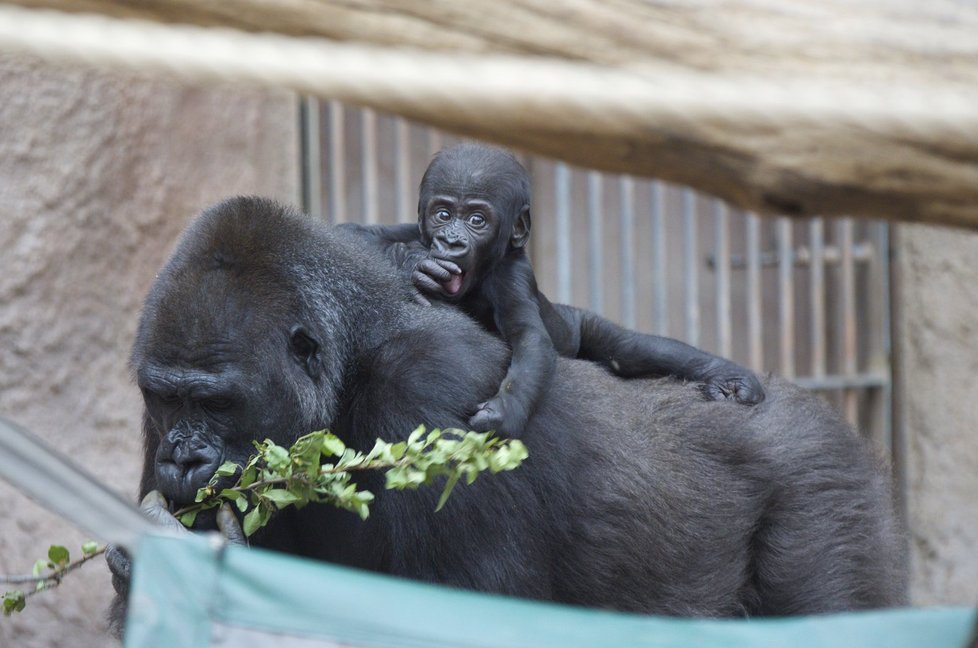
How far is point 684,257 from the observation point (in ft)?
18.7

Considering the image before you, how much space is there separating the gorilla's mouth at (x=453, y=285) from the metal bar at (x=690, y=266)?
2.60 meters

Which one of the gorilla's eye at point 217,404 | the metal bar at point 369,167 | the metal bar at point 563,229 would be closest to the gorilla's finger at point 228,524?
the gorilla's eye at point 217,404

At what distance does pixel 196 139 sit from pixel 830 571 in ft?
9.81

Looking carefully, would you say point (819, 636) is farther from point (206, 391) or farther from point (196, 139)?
point (196, 139)

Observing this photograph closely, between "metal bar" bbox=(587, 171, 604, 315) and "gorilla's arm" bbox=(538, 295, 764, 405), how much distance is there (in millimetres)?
1792

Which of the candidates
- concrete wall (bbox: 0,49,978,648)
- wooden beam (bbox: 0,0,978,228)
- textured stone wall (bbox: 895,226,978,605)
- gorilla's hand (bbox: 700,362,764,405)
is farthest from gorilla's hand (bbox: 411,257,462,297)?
textured stone wall (bbox: 895,226,978,605)

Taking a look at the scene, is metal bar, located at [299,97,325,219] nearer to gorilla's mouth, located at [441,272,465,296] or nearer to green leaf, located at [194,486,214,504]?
gorilla's mouth, located at [441,272,465,296]

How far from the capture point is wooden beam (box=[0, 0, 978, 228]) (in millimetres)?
1577

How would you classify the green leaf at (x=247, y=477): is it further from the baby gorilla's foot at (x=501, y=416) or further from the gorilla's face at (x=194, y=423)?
the baby gorilla's foot at (x=501, y=416)

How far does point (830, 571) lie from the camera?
3.54m

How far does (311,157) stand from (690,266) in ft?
5.87

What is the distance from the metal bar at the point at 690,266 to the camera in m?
5.62

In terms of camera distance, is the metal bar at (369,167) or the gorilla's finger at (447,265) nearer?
the gorilla's finger at (447,265)

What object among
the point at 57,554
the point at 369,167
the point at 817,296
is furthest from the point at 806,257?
the point at 57,554
